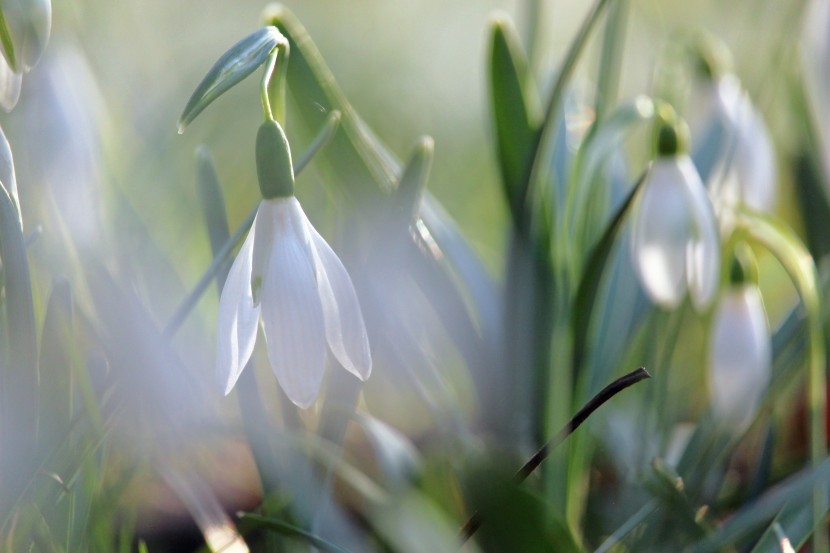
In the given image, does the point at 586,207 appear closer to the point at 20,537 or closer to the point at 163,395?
the point at 163,395

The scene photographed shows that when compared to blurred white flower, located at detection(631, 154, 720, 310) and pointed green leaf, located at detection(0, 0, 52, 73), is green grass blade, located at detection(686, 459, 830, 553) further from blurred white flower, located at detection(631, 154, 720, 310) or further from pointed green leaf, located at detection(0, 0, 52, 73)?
pointed green leaf, located at detection(0, 0, 52, 73)

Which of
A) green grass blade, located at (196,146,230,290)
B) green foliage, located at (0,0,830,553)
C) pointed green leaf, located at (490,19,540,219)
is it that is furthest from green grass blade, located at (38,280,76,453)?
pointed green leaf, located at (490,19,540,219)


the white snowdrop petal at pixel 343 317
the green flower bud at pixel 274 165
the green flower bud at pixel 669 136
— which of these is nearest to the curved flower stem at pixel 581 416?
the white snowdrop petal at pixel 343 317

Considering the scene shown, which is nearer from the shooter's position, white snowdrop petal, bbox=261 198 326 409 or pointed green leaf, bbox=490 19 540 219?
white snowdrop petal, bbox=261 198 326 409

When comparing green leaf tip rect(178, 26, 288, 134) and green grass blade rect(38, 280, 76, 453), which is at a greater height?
green leaf tip rect(178, 26, 288, 134)

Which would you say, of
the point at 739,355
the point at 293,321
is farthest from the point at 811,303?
the point at 293,321
